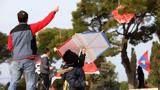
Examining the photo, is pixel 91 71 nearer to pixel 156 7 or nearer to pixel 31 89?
pixel 156 7

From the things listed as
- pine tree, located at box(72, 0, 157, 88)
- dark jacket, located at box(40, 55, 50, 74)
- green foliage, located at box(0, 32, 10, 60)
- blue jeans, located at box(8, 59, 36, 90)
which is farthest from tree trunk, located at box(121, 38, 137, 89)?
blue jeans, located at box(8, 59, 36, 90)

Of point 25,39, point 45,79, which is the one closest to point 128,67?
point 45,79

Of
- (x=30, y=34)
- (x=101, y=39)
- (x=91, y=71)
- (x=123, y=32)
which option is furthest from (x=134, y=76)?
(x=30, y=34)

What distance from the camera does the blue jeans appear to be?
768 cm

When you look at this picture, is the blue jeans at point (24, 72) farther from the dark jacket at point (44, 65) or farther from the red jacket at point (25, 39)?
the dark jacket at point (44, 65)

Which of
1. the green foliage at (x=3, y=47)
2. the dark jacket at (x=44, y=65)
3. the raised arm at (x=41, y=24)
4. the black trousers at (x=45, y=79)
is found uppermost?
the green foliage at (x=3, y=47)

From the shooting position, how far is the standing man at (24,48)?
7695 mm

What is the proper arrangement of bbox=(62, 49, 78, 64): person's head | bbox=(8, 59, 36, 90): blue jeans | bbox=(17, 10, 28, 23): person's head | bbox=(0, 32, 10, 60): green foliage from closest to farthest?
Answer: bbox=(8, 59, 36, 90): blue jeans < bbox=(17, 10, 28, 23): person's head < bbox=(62, 49, 78, 64): person's head < bbox=(0, 32, 10, 60): green foliage

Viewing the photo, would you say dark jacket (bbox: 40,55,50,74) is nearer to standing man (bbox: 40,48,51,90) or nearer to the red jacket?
standing man (bbox: 40,48,51,90)

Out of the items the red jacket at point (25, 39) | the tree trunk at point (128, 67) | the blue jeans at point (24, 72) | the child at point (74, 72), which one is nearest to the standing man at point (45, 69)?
the child at point (74, 72)

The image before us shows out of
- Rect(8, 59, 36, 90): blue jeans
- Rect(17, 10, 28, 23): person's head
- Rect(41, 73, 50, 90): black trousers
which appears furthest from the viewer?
Rect(41, 73, 50, 90): black trousers

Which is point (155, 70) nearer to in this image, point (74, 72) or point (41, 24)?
point (74, 72)

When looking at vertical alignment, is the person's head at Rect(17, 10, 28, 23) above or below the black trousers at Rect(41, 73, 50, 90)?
above

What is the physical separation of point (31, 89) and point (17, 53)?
569mm
